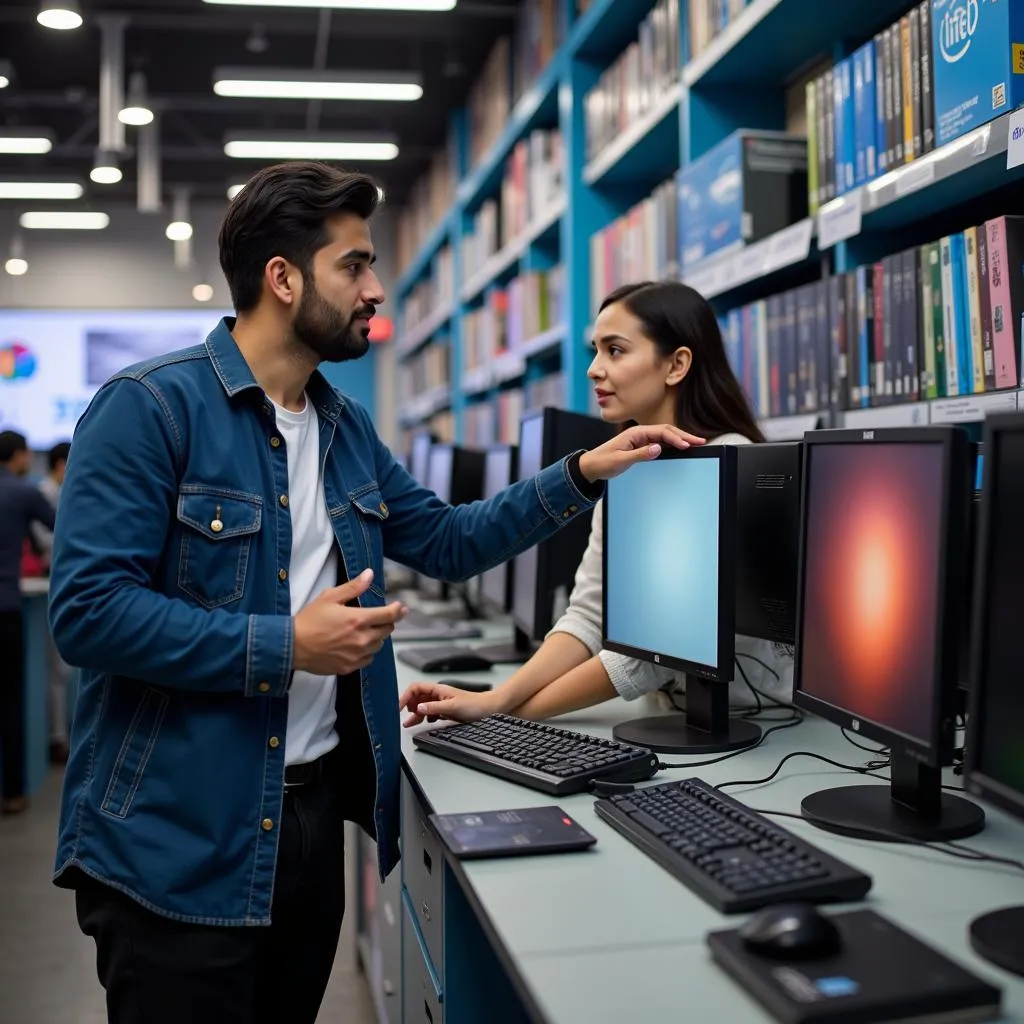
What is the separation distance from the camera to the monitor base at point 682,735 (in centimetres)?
159

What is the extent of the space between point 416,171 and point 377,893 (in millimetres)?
6814

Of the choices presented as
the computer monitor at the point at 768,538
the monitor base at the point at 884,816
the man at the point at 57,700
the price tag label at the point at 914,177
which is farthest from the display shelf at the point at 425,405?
the monitor base at the point at 884,816

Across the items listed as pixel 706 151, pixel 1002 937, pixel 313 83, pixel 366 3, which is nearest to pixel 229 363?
pixel 1002 937

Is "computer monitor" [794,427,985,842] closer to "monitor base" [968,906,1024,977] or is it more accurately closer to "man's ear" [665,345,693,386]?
"monitor base" [968,906,1024,977]

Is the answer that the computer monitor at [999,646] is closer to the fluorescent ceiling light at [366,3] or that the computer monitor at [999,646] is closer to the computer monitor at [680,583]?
the computer monitor at [680,583]

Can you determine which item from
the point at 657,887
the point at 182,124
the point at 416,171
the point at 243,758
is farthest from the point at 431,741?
the point at 416,171

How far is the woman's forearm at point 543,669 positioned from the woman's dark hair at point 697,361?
1.45 feet

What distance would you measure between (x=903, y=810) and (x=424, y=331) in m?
6.54

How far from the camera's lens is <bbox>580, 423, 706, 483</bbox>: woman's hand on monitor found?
1634 mm

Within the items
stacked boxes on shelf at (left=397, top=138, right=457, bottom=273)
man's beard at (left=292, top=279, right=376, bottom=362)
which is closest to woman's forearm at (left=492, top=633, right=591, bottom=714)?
man's beard at (left=292, top=279, right=376, bottom=362)

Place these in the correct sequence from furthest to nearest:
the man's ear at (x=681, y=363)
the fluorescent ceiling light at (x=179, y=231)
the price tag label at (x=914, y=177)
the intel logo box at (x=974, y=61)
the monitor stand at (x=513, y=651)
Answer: the fluorescent ceiling light at (x=179, y=231), the monitor stand at (x=513, y=651), the man's ear at (x=681, y=363), the price tag label at (x=914, y=177), the intel logo box at (x=974, y=61)

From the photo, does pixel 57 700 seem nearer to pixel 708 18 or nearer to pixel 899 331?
pixel 708 18

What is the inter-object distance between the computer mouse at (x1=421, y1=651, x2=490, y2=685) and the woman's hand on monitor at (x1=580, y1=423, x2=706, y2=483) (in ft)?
2.60

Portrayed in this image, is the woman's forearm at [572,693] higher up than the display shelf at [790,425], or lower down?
lower down
